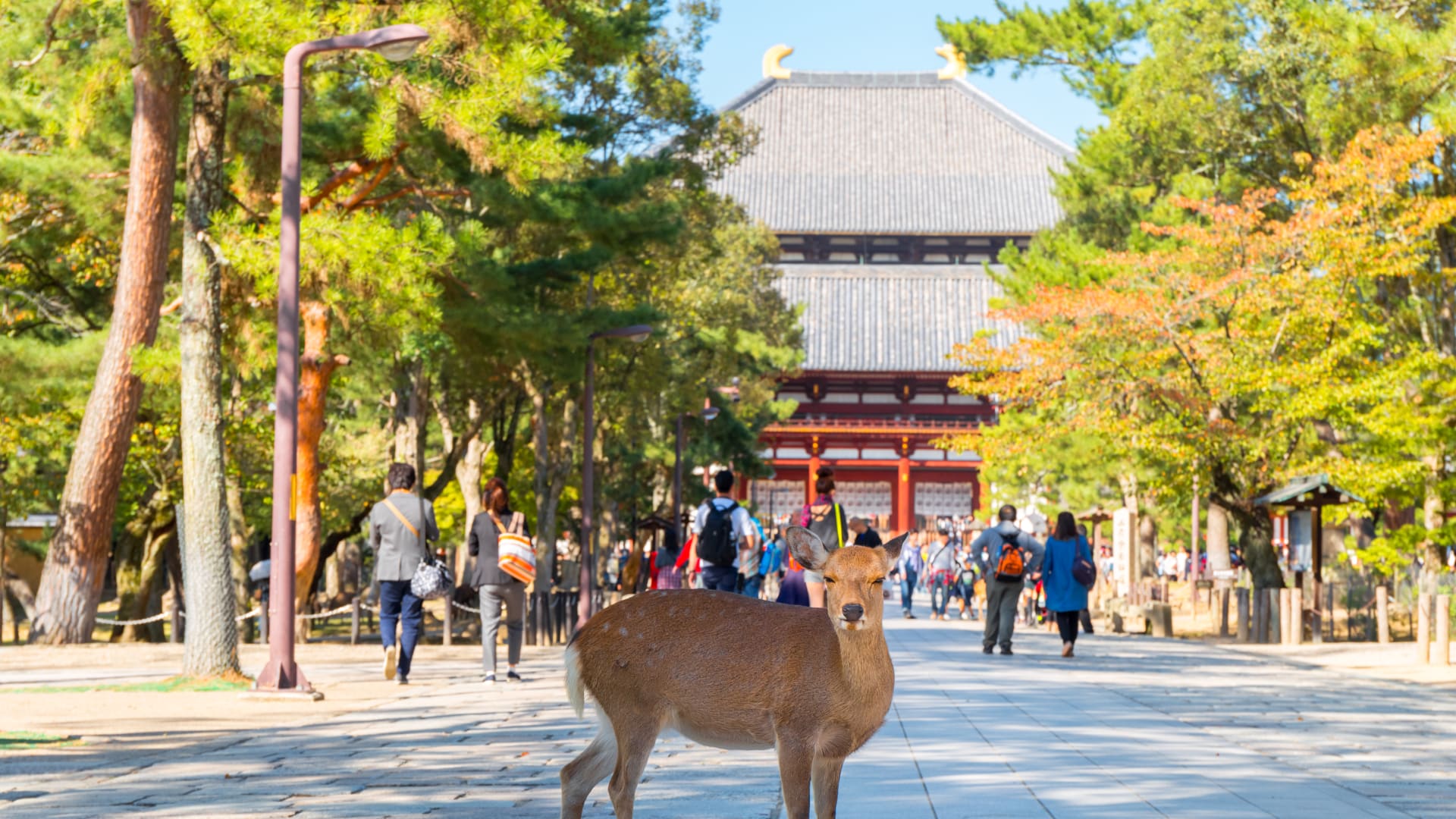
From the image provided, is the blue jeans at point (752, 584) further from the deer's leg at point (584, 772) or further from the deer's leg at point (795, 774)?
the deer's leg at point (795, 774)

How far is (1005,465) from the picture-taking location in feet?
122

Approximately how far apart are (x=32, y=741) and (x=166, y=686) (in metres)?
3.64

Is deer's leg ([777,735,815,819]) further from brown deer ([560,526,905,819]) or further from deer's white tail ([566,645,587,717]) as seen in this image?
deer's white tail ([566,645,587,717])

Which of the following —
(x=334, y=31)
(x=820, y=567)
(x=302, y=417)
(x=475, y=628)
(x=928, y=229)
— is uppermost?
(x=928, y=229)

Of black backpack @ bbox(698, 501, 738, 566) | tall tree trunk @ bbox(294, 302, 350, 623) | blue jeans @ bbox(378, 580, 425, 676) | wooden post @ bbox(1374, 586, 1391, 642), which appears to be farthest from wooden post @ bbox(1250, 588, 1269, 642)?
blue jeans @ bbox(378, 580, 425, 676)

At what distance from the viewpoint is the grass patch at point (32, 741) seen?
8406 mm

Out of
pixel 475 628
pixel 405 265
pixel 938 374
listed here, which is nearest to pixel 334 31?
pixel 405 265

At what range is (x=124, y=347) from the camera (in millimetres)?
17453

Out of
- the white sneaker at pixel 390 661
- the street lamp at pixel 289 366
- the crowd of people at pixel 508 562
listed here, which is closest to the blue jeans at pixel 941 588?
the crowd of people at pixel 508 562

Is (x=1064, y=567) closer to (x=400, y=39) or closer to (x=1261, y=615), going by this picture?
(x=1261, y=615)

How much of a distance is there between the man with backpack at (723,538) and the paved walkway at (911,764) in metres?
1.54

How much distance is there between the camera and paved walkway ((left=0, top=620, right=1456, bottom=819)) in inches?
263

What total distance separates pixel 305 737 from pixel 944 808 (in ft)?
13.8

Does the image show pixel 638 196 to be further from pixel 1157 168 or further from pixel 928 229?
pixel 928 229
